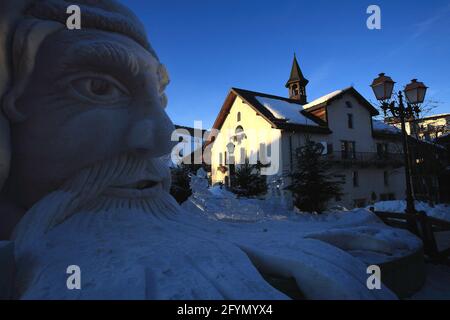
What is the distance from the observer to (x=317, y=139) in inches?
770

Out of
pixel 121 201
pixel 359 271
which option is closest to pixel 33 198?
pixel 121 201

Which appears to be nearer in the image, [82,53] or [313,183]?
[82,53]

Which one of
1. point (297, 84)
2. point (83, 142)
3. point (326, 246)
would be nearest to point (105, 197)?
point (83, 142)

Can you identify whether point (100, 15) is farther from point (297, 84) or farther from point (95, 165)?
point (297, 84)

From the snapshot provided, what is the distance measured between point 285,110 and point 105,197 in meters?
19.5

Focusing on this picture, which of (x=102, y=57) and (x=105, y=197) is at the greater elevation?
(x=102, y=57)

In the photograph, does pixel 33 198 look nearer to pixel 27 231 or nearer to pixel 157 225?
pixel 27 231

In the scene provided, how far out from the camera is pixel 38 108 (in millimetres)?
1729

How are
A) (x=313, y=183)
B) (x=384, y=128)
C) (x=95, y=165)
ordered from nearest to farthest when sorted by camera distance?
(x=95, y=165) < (x=313, y=183) < (x=384, y=128)

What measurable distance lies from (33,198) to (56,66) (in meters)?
0.89

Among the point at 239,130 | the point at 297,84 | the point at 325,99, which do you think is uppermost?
the point at 297,84

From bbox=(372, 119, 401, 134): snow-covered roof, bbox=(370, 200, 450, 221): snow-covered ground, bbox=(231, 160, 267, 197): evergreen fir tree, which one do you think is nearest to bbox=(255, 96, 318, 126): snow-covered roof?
bbox=(231, 160, 267, 197): evergreen fir tree

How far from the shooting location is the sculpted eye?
176 centimetres
